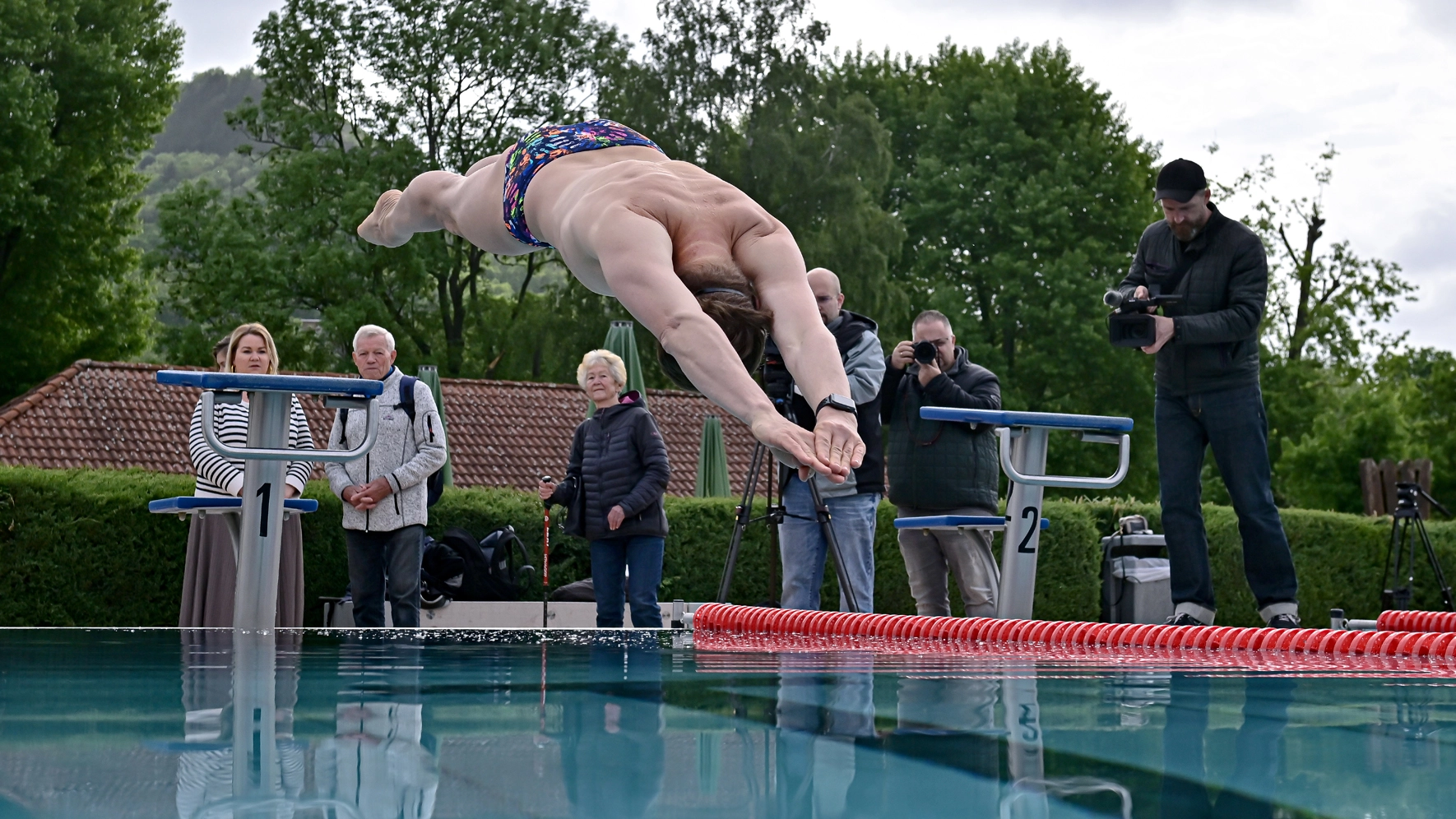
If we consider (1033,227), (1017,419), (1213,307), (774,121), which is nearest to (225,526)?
(1017,419)

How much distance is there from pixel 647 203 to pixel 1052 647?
2.26 m

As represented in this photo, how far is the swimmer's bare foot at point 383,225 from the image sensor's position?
6707 mm

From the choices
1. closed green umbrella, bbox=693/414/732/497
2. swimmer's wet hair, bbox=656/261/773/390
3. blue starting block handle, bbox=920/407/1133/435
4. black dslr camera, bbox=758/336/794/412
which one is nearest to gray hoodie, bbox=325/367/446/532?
black dslr camera, bbox=758/336/794/412

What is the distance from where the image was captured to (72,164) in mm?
29922

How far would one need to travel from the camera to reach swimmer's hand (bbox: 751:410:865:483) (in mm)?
3863

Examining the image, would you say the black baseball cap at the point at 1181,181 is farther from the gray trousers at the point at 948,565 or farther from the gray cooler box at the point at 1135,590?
the gray cooler box at the point at 1135,590

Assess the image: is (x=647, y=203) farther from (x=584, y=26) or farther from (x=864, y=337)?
(x=584, y=26)

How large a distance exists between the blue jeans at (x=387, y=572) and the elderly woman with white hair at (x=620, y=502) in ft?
2.95

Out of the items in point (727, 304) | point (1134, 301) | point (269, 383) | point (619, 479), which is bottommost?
point (619, 479)

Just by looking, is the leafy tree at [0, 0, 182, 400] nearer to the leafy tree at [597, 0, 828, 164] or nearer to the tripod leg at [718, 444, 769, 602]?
the leafy tree at [597, 0, 828, 164]

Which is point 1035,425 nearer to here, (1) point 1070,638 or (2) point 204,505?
(1) point 1070,638

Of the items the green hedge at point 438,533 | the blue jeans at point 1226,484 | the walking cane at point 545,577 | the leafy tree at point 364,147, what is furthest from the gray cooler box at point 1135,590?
the leafy tree at point 364,147

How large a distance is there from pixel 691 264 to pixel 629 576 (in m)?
3.64

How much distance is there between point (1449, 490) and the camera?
29.5 meters
